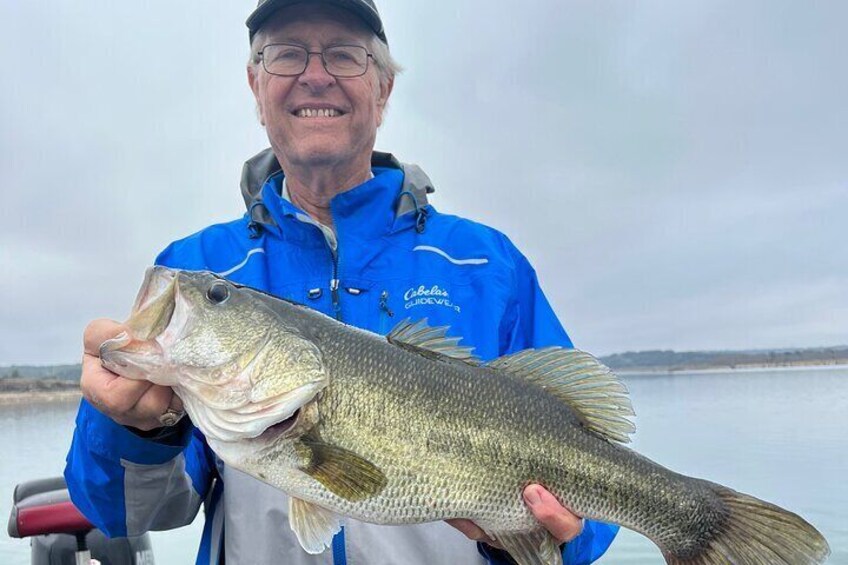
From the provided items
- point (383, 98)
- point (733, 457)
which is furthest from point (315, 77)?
point (733, 457)

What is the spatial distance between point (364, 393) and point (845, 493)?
16800mm

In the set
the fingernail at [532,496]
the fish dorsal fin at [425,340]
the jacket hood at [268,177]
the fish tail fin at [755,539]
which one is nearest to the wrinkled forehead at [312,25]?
the jacket hood at [268,177]

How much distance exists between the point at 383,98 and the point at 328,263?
3.85ft

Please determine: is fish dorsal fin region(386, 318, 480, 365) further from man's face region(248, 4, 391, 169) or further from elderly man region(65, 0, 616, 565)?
man's face region(248, 4, 391, 169)

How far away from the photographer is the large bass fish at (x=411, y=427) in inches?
94.9

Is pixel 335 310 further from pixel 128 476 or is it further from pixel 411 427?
pixel 128 476

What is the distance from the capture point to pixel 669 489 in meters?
2.75

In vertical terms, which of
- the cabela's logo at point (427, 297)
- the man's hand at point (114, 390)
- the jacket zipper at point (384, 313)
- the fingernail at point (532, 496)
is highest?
the cabela's logo at point (427, 297)

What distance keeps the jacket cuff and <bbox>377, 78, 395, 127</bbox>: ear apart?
2068mm

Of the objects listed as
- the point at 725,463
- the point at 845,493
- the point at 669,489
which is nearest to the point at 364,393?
the point at 669,489

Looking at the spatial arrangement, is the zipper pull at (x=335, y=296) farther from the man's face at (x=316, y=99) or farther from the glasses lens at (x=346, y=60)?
the glasses lens at (x=346, y=60)

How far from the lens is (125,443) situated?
2.63 metres

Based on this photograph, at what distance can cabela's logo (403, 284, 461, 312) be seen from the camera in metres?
3.32

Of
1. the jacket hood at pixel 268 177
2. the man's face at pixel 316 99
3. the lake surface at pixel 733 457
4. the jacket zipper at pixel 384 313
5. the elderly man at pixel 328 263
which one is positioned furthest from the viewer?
the lake surface at pixel 733 457
